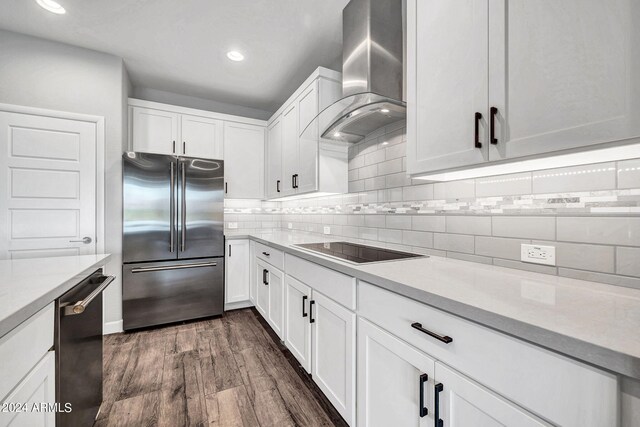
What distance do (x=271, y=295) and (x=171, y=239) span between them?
1.20 meters

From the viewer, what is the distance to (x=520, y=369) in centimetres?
64

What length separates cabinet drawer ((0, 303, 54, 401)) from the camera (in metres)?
0.65

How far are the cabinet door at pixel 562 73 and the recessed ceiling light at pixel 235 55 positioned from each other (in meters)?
2.23

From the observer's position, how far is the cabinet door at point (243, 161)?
340cm

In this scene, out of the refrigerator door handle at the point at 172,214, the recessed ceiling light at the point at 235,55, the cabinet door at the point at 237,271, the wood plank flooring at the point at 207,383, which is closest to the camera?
the wood plank flooring at the point at 207,383

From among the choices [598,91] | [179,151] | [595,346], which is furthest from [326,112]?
[179,151]

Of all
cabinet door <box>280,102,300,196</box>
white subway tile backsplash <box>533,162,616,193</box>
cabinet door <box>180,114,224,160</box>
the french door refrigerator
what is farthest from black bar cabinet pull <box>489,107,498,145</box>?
cabinet door <box>180,114,224,160</box>

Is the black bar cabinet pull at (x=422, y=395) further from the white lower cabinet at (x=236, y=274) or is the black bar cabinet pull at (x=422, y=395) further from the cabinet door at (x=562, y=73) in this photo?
the white lower cabinet at (x=236, y=274)

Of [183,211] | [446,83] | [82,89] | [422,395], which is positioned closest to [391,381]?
[422,395]

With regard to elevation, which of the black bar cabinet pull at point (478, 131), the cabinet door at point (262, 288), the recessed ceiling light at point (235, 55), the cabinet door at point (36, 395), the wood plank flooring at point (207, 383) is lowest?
the wood plank flooring at point (207, 383)

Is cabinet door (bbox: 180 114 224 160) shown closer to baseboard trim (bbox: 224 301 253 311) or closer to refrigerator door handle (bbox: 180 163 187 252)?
refrigerator door handle (bbox: 180 163 187 252)

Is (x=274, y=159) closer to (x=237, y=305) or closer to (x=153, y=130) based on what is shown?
(x=153, y=130)

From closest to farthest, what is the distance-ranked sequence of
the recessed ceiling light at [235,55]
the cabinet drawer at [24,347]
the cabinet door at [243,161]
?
1. the cabinet drawer at [24,347]
2. the recessed ceiling light at [235,55]
3. the cabinet door at [243,161]

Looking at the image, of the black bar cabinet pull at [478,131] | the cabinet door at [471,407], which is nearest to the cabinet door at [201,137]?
the black bar cabinet pull at [478,131]
